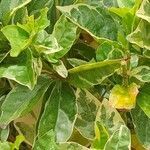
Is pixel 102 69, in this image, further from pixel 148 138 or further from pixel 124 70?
pixel 148 138

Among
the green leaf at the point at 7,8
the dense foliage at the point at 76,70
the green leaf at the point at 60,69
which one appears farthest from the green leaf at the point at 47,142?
the green leaf at the point at 7,8

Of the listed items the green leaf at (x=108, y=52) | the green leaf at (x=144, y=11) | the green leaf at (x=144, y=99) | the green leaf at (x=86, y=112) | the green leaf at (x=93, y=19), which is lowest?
the green leaf at (x=86, y=112)

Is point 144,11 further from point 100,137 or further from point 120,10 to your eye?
point 100,137

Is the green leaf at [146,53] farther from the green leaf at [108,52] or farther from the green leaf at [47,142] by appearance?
the green leaf at [47,142]

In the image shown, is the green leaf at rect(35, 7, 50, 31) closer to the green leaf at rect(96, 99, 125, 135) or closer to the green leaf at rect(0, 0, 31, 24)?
the green leaf at rect(0, 0, 31, 24)

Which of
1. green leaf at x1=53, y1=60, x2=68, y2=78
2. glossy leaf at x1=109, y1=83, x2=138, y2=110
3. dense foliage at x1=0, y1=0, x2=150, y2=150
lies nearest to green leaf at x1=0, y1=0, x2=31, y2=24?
dense foliage at x1=0, y1=0, x2=150, y2=150

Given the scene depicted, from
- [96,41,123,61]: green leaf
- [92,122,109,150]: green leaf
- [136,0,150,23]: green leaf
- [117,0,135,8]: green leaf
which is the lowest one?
[92,122,109,150]: green leaf

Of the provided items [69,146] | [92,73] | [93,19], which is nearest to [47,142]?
[69,146]
